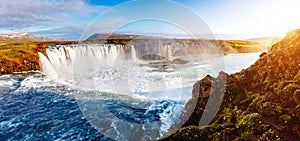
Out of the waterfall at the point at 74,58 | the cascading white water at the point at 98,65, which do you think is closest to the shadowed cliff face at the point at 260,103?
the cascading white water at the point at 98,65

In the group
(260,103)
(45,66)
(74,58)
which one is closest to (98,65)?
(74,58)

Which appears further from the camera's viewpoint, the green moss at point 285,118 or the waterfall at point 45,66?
the waterfall at point 45,66

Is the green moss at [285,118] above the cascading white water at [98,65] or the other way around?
above

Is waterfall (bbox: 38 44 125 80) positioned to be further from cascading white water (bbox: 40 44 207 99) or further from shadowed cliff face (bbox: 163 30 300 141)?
shadowed cliff face (bbox: 163 30 300 141)

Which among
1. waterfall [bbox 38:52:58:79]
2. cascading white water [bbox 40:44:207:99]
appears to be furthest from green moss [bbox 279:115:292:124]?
waterfall [bbox 38:52:58:79]

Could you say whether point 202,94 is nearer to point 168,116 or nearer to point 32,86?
point 168,116

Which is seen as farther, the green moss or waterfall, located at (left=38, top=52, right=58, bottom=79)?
waterfall, located at (left=38, top=52, right=58, bottom=79)

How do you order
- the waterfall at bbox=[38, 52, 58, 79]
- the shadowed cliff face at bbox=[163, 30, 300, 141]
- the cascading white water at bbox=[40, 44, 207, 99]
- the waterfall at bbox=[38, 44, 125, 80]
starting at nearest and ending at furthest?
the shadowed cliff face at bbox=[163, 30, 300, 141] → the cascading white water at bbox=[40, 44, 207, 99] → the waterfall at bbox=[38, 52, 58, 79] → the waterfall at bbox=[38, 44, 125, 80]

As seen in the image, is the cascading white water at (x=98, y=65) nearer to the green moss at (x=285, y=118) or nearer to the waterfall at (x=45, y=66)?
the waterfall at (x=45, y=66)
